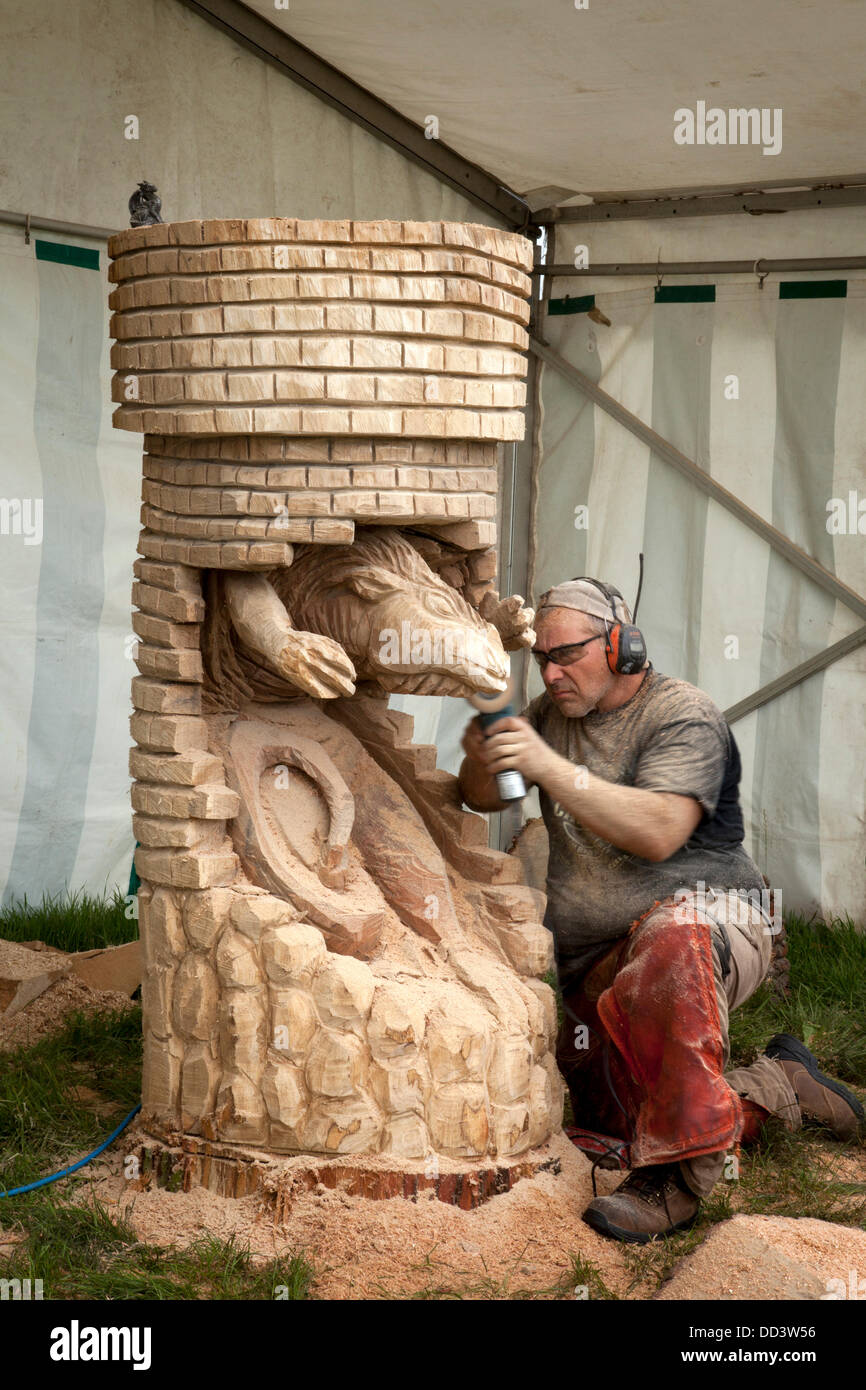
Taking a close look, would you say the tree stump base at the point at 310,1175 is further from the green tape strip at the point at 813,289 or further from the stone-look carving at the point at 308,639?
the green tape strip at the point at 813,289

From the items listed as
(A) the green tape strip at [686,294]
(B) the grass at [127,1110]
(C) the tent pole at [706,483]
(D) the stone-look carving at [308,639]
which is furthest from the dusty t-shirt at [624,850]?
(A) the green tape strip at [686,294]

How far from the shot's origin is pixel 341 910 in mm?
3475

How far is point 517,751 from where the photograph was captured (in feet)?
11.5

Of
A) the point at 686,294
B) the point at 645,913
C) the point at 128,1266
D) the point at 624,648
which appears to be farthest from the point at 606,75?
the point at 128,1266

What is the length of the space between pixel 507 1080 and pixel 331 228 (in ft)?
6.94

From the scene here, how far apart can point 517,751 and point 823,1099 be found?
1.60 m

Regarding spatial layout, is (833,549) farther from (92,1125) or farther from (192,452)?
(92,1125)

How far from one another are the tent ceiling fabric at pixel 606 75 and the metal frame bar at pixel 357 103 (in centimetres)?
8

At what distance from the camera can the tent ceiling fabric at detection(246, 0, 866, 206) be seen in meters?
4.23

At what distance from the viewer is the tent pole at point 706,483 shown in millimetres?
5906

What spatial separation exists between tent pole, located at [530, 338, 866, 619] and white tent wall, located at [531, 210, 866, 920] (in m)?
0.05

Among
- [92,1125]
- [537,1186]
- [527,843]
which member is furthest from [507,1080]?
[92,1125]

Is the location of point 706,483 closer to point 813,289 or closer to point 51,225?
point 813,289

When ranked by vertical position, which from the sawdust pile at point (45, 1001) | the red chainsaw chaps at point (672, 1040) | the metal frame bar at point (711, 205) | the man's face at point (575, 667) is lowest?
the sawdust pile at point (45, 1001)
